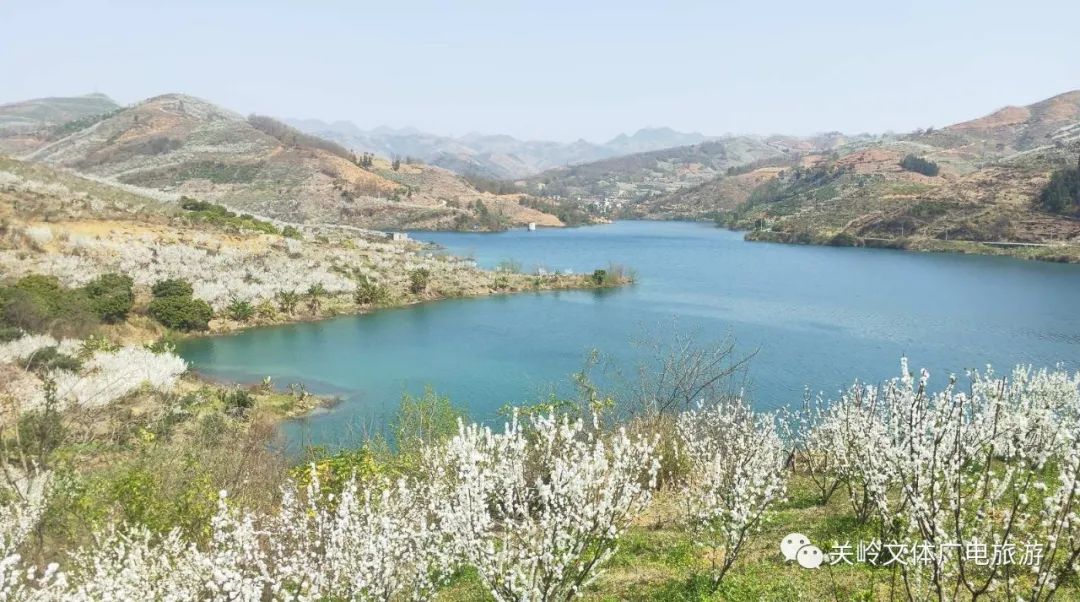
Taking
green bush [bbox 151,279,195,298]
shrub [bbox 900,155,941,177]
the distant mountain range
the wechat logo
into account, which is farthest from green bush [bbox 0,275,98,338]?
shrub [bbox 900,155,941,177]

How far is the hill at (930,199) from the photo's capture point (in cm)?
8119

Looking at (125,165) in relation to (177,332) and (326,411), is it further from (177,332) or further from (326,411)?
(326,411)

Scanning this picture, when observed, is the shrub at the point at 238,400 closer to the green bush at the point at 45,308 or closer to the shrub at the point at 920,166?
the green bush at the point at 45,308

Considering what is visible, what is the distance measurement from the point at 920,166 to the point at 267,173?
132803 mm

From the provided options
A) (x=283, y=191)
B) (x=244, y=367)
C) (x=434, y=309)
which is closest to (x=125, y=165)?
(x=283, y=191)

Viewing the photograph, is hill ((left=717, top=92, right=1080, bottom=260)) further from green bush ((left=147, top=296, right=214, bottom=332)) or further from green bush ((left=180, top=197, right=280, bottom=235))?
green bush ((left=147, top=296, right=214, bottom=332))

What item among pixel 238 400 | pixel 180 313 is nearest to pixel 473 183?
pixel 180 313

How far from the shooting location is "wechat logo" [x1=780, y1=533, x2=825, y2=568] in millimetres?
7082

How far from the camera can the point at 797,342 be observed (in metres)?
35.5

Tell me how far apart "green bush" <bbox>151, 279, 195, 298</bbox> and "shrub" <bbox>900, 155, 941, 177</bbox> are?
142 m

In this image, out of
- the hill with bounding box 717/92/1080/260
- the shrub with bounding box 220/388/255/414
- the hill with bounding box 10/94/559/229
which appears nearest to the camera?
the shrub with bounding box 220/388/255/414

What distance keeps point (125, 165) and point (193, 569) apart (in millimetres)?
142285

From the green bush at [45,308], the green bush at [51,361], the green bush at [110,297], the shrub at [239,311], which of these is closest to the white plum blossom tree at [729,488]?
the green bush at [51,361]

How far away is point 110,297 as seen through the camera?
3319cm
